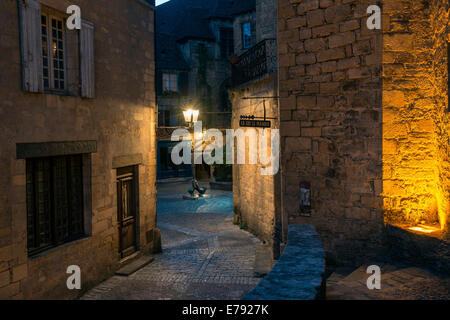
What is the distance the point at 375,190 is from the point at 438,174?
0.89m

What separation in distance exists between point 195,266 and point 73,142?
3.88 meters

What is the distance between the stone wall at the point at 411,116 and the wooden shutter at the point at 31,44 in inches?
211

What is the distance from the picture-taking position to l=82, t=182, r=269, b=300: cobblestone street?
7.47 meters

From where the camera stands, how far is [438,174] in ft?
18.8

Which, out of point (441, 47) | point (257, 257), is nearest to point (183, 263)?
point (257, 257)

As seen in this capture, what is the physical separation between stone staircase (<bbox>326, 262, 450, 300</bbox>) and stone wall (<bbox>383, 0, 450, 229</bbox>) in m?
1.10

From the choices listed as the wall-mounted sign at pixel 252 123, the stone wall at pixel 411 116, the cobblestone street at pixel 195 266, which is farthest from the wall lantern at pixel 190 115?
the stone wall at pixel 411 116

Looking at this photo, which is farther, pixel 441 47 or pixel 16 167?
pixel 16 167

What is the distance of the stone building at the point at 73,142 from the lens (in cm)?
601

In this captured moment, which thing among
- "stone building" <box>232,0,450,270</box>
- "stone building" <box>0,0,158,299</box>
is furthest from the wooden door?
"stone building" <box>232,0,450,270</box>

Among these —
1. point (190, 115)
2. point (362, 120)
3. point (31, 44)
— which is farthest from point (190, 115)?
point (362, 120)

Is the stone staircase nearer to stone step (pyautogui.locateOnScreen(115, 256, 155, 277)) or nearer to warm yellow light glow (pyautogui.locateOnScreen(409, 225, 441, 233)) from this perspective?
warm yellow light glow (pyautogui.locateOnScreen(409, 225, 441, 233))
